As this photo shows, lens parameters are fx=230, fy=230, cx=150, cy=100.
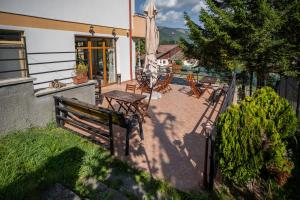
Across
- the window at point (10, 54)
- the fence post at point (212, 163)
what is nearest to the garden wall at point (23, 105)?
the window at point (10, 54)

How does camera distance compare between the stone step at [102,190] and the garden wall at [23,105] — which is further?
the garden wall at [23,105]

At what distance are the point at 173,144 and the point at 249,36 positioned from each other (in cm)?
577

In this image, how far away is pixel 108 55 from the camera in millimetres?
11812

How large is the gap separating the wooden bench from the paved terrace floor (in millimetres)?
313

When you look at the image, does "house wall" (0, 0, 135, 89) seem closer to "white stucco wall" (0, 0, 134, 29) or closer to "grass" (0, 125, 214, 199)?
"white stucco wall" (0, 0, 134, 29)

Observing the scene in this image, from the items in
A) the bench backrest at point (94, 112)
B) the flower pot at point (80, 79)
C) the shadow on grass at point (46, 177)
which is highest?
the flower pot at point (80, 79)

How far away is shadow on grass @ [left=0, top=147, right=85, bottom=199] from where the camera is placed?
315 centimetres

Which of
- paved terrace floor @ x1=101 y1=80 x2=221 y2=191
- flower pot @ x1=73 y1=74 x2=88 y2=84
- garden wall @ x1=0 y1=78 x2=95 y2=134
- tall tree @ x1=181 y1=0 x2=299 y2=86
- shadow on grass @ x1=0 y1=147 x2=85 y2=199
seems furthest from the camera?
tall tree @ x1=181 y1=0 x2=299 y2=86

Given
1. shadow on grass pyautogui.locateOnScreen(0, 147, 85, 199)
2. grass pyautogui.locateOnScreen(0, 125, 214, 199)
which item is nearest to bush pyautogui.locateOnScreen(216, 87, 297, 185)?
grass pyautogui.locateOnScreen(0, 125, 214, 199)

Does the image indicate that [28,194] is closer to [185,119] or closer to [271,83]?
[185,119]

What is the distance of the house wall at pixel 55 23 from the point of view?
23.8ft

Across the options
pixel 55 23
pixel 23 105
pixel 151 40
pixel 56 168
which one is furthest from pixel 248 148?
pixel 55 23

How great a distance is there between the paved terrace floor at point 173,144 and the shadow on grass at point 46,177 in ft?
2.94

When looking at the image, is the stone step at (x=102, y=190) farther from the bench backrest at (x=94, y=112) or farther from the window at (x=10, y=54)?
the window at (x=10, y=54)
